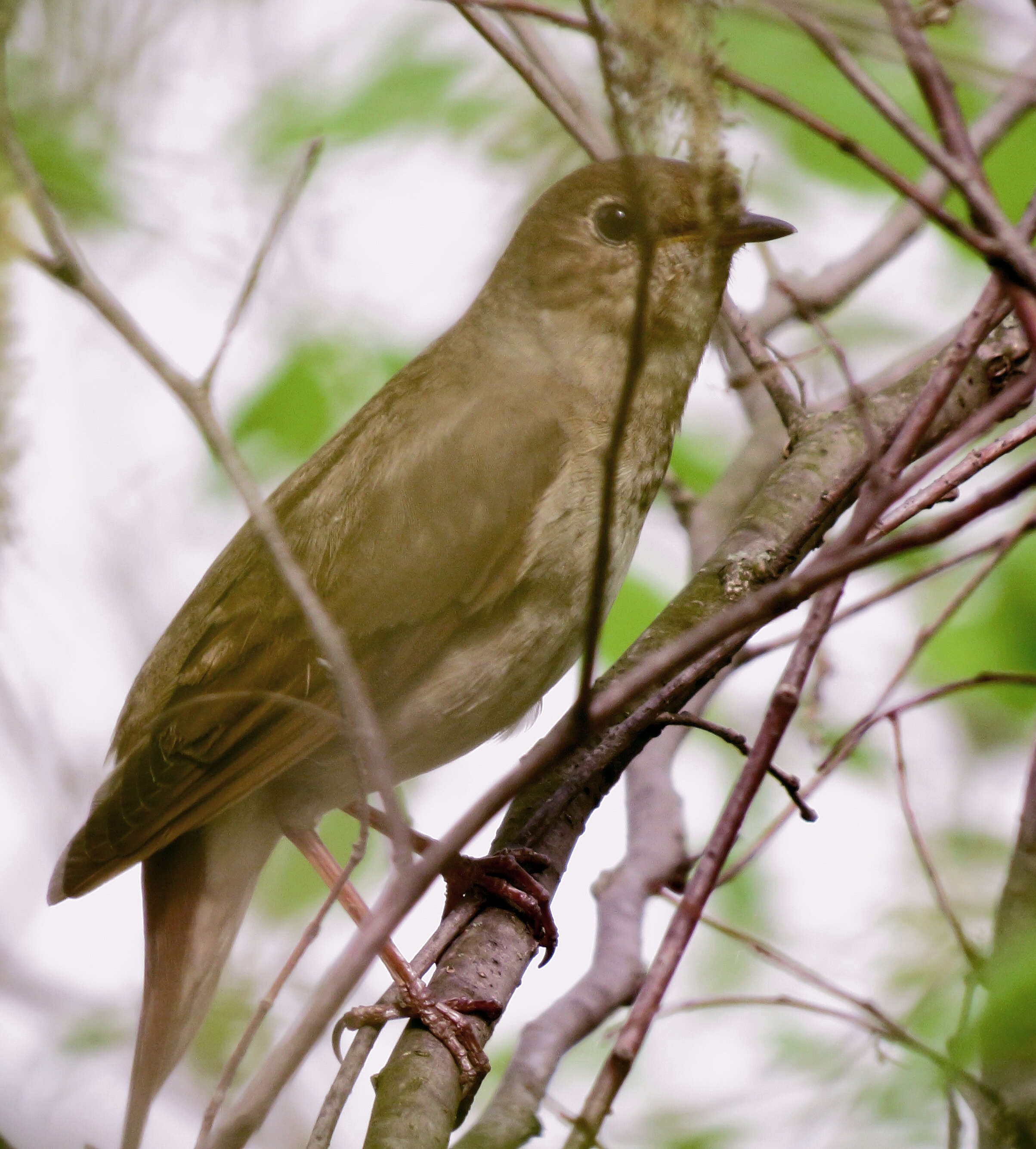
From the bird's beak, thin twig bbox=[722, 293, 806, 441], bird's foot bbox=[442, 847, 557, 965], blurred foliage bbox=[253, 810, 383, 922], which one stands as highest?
the bird's beak

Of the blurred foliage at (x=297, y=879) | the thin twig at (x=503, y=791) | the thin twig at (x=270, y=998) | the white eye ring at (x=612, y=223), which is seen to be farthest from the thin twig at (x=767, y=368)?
the blurred foliage at (x=297, y=879)

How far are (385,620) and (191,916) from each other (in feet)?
3.20

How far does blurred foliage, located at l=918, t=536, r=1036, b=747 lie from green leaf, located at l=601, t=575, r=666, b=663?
92cm

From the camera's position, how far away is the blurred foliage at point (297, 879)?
4328 mm

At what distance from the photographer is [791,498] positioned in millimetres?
3465

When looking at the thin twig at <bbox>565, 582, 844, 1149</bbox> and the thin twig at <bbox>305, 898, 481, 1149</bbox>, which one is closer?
the thin twig at <bbox>565, 582, 844, 1149</bbox>

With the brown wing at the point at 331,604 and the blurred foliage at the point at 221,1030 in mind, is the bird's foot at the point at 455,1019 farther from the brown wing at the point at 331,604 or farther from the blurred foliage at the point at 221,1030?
the brown wing at the point at 331,604

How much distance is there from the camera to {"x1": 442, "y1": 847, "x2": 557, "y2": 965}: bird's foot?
125 inches

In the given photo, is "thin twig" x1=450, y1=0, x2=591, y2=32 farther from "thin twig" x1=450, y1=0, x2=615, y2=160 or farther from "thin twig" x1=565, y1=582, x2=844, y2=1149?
"thin twig" x1=565, y1=582, x2=844, y2=1149

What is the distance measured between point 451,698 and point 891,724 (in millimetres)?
1103

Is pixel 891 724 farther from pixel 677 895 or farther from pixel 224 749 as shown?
pixel 224 749

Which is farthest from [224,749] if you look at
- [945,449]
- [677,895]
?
[945,449]

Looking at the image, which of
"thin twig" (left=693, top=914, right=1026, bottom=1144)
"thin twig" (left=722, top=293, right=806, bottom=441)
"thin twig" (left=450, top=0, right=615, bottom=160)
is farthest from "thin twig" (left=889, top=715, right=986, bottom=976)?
"thin twig" (left=450, top=0, right=615, bottom=160)

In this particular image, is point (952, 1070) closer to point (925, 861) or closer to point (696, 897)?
point (696, 897)
